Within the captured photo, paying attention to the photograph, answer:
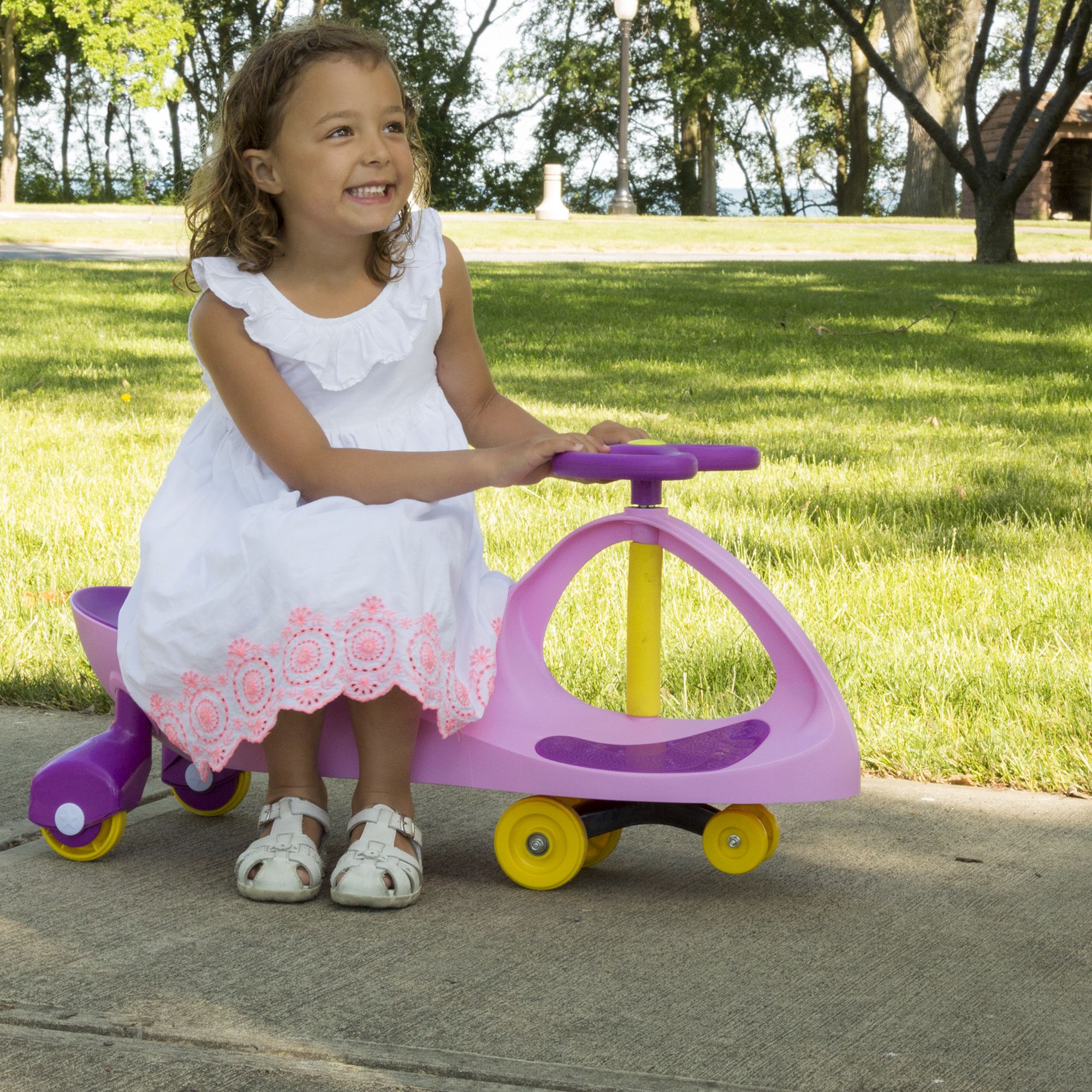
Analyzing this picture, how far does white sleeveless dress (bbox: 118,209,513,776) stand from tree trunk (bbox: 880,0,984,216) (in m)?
24.3

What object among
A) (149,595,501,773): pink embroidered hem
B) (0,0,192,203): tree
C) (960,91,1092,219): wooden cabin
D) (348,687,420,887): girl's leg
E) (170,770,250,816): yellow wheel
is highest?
(0,0,192,203): tree

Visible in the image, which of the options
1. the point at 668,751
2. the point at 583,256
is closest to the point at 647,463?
the point at 668,751

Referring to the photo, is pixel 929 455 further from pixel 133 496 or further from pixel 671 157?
pixel 671 157

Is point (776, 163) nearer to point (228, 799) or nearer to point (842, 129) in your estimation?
point (842, 129)

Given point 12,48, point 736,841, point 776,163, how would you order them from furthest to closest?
point 776,163 → point 12,48 → point 736,841

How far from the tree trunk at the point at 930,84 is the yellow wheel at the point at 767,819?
967 inches

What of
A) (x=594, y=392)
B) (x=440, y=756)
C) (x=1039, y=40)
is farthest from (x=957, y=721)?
(x=1039, y=40)

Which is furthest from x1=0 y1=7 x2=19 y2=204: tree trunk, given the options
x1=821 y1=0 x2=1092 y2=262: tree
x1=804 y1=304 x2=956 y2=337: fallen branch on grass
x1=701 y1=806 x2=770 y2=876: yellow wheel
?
x1=701 y1=806 x2=770 y2=876: yellow wheel

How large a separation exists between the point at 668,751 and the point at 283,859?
56cm

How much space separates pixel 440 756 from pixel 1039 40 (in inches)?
1821

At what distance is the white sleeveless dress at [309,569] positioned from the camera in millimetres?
1967

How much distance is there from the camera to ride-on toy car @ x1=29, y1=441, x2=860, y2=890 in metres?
1.96

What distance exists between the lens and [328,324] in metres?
2.24

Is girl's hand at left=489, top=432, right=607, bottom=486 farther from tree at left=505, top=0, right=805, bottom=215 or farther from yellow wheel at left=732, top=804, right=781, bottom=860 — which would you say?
tree at left=505, top=0, right=805, bottom=215
